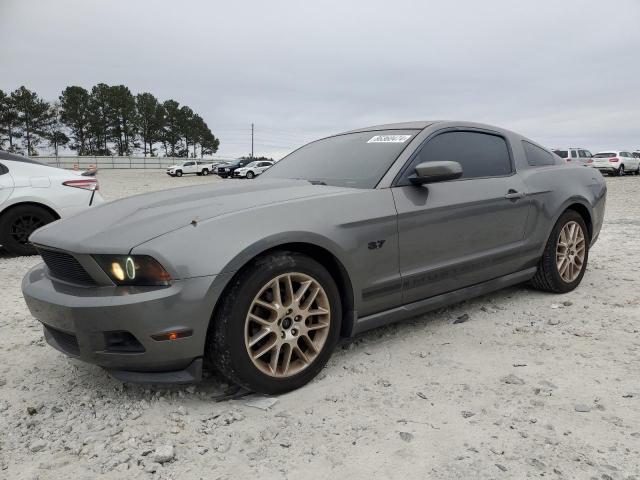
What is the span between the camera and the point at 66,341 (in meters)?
2.38

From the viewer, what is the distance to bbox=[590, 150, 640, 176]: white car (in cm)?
2827

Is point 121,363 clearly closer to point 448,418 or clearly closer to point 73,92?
point 448,418

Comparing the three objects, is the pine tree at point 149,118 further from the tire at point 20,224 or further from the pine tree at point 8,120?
the tire at point 20,224

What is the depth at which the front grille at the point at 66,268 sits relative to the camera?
2361mm

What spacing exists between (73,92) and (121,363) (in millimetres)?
70957

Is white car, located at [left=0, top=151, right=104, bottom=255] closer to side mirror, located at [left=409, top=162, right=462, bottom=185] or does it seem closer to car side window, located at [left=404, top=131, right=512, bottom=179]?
car side window, located at [left=404, top=131, right=512, bottom=179]

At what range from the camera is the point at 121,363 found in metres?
2.24

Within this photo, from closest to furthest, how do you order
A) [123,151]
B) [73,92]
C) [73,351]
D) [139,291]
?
[139,291], [73,351], [73,92], [123,151]

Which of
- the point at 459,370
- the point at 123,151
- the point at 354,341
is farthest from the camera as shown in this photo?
the point at 123,151

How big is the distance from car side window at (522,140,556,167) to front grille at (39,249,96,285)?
3344mm

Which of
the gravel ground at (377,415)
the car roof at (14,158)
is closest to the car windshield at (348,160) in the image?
the gravel ground at (377,415)

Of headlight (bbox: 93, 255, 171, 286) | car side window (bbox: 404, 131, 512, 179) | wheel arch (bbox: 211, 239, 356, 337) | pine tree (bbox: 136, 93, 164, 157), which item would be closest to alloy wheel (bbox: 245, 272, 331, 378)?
wheel arch (bbox: 211, 239, 356, 337)

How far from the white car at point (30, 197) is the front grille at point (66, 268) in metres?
3.78

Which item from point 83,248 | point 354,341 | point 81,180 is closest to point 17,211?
point 81,180
